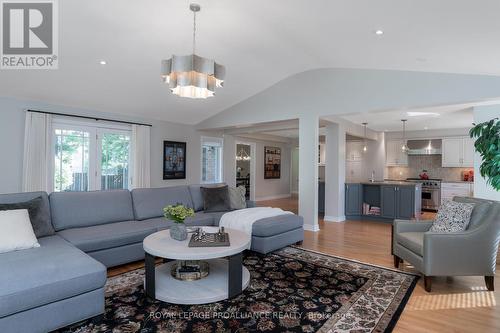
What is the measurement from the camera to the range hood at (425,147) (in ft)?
27.5

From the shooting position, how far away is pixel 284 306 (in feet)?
8.27

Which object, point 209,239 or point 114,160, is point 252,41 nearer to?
point 209,239

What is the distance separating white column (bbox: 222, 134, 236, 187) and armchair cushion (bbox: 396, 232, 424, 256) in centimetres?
566

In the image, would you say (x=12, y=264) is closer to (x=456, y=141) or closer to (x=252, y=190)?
(x=252, y=190)

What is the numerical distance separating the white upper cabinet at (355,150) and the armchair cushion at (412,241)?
18.9ft

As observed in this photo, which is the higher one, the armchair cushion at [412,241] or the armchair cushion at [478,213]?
the armchair cushion at [478,213]

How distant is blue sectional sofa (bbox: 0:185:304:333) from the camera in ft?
6.40

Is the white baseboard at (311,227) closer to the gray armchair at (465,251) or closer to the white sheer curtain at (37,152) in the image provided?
the gray armchair at (465,251)

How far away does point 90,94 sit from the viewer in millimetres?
5129

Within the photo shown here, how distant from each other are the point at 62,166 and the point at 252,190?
593cm

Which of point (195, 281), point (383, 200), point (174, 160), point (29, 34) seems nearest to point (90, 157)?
point (174, 160)

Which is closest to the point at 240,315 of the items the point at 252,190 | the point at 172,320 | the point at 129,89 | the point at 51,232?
the point at 172,320

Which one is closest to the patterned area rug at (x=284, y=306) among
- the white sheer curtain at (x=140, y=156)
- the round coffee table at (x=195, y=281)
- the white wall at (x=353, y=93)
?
the round coffee table at (x=195, y=281)

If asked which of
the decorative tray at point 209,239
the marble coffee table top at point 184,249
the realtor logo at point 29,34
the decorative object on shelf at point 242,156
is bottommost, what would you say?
the marble coffee table top at point 184,249
